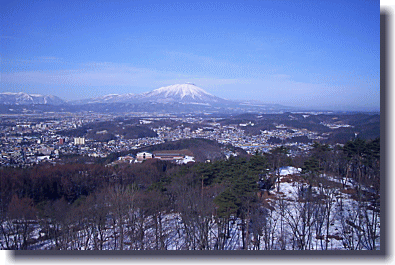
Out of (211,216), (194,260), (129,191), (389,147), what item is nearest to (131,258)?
(194,260)

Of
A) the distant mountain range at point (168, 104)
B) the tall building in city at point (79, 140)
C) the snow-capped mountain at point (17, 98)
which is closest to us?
the snow-capped mountain at point (17, 98)

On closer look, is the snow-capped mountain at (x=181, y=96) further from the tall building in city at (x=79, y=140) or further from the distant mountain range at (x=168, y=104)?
the tall building in city at (x=79, y=140)

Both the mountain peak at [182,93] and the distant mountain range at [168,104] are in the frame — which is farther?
the distant mountain range at [168,104]

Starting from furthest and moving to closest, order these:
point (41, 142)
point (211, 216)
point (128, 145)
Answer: point (128, 145)
point (41, 142)
point (211, 216)

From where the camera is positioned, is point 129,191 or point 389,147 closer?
point 389,147

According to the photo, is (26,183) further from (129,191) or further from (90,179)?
(129,191)

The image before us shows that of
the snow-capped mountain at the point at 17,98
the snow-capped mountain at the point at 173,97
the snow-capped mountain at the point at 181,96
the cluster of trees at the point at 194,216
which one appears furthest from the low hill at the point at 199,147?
the snow-capped mountain at the point at 181,96

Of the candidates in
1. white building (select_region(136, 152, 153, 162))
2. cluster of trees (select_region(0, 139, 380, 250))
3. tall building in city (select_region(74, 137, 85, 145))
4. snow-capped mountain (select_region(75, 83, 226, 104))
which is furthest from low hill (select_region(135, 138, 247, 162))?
tall building in city (select_region(74, 137, 85, 145))

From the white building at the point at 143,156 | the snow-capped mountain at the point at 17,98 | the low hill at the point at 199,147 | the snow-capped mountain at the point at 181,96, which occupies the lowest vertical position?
the white building at the point at 143,156

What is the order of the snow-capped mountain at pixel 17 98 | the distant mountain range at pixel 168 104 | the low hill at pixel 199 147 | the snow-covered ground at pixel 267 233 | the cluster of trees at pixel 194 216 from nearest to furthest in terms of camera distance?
the snow-covered ground at pixel 267 233
the cluster of trees at pixel 194 216
the snow-capped mountain at pixel 17 98
the low hill at pixel 199 147
the distant mountain range at pixel 168 104

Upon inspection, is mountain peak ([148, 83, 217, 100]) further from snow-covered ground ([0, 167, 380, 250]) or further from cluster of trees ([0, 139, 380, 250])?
snow-covered ground ([0, 167, 380, 250])

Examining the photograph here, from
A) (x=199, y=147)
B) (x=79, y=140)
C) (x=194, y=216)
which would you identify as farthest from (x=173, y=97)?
(x=194, y=216)
